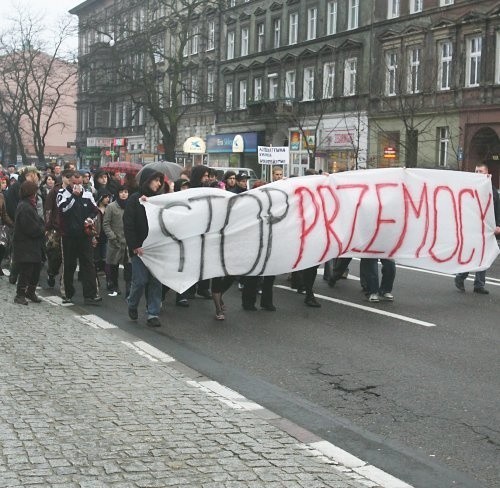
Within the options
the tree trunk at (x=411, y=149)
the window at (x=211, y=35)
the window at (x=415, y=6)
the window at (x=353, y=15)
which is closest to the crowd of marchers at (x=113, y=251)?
the tree trunk at (x=411, y=149)

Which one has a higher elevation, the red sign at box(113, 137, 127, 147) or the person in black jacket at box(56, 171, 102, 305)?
the red sign at box(113, 137, 127, 147)

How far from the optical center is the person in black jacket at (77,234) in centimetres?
1134

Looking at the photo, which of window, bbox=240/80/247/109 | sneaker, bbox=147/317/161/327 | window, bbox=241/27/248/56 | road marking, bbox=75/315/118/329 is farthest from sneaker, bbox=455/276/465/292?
window, bbox=241/27/248/56

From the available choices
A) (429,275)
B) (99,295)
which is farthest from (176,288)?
(429,275)

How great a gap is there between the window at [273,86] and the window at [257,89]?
1.41m

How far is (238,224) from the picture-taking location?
35.2 ft

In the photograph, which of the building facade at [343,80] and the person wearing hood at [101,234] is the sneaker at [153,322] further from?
the building facade at [343,80]

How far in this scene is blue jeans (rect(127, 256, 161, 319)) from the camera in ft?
33.1

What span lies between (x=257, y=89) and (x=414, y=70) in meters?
17.6

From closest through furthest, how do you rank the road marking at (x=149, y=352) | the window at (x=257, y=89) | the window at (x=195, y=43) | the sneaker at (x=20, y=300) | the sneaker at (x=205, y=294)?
the road marking at (x=149, y=352) < the sneaker at (x=20, y=300) < the sneaker at (x=205, y=294) < the window at (x=257, y=89) < the window at (x=195, y=43)

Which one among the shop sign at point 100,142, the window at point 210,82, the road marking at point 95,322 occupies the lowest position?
the road marking at point 95,322

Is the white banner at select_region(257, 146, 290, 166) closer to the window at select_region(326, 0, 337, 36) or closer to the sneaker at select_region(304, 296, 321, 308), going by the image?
the window at select_region(326, 0, 337, 36)

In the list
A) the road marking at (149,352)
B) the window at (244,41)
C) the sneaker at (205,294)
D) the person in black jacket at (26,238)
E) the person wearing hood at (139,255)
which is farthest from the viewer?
the window at (244,41)

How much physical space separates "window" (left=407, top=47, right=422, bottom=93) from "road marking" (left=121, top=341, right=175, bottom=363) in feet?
102
